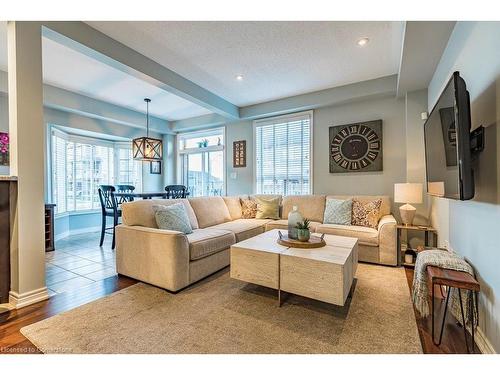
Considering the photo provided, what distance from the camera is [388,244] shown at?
9.93 ft

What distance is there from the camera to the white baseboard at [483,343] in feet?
4.79

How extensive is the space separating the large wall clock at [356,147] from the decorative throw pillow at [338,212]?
0.78 meters

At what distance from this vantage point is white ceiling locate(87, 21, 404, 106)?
247cm

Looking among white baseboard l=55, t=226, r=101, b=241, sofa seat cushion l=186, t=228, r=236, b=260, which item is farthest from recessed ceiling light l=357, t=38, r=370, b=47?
white baseboard l=55, t=226, r=101, b=241

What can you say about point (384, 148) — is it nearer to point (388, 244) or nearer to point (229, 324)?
point (388, 244)

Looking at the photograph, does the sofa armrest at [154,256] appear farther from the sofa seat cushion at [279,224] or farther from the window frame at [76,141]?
the window frame at [76,141]

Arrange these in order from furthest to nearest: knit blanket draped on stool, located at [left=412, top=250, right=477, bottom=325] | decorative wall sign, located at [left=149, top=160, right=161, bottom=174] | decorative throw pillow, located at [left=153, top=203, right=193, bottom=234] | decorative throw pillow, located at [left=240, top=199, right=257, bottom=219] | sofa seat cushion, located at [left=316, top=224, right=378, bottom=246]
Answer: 1. decorative wall sign, located at [left=149, top=160, right=161, bottom=174]
2. decorative throw pillow, located at [left=240, top=199, right=257, bottom=219]
3. sofa seat cushion, located at [left=316, top=224, right=378, bottom=246]
4. decorative throw pillow, located at [left=153, top=203, right=193, bottom=234]
5. knit blanket draped on stool, located at [left=412, top=250, right=477, bottom=325]

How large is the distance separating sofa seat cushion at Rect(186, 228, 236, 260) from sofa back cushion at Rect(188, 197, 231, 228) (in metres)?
0.64

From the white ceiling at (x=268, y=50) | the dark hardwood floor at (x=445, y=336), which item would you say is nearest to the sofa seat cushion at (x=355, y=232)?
the dark hardwood floor at (x=445, y=336)

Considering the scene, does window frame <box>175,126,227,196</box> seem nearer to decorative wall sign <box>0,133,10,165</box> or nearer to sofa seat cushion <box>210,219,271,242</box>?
sofa seat cushion <box>210,219,271,242</box>
